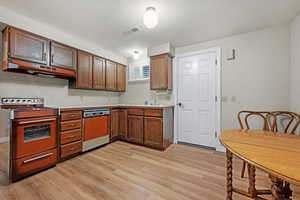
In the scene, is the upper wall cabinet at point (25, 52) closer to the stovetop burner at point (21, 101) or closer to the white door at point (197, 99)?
the stovetop burner at point (21, 101)

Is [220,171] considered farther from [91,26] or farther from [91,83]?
[91,26]

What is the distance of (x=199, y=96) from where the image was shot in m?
2.88

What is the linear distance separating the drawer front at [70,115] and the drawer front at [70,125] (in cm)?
7

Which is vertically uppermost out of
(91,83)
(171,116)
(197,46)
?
(197,46)

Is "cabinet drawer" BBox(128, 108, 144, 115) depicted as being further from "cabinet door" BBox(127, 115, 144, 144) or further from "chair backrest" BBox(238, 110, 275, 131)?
"chair backrest" BBox(238, 110, 275, 131)

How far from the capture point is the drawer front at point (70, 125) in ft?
7.06

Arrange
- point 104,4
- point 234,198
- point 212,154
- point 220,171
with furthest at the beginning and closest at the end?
point 212,154
point 220,171
point 104,4
point 234,198

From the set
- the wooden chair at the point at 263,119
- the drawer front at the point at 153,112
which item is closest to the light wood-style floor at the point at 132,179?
the wooden chair at the point at 263,119

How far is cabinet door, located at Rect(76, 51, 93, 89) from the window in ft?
4.15

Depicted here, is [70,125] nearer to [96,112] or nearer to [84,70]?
[96,112]

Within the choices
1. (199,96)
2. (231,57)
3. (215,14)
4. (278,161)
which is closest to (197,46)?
(231,57)

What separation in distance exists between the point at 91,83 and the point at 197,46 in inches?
104

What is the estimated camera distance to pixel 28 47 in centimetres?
195

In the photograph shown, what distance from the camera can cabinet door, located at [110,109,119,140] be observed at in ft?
10.1
